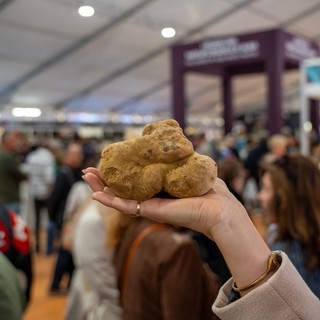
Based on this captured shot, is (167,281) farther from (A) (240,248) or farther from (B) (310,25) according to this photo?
(B) (310,25)

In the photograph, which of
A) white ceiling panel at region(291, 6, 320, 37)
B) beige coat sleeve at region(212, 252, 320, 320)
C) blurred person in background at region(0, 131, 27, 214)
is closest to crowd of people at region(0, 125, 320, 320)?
beige coat sleeve at region(212, 252, 320, 320)

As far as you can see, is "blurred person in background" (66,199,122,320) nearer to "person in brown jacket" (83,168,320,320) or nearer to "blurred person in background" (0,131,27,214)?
"person in brown jacket" (83,168,320,320)

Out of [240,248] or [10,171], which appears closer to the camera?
[240,248]

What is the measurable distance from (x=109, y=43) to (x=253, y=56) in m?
3.68

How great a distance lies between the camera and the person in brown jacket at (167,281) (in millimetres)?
1491

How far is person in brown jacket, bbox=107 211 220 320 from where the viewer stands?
149cm

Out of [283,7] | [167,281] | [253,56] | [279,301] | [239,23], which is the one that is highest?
[283,7]

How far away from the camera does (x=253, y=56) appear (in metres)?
5.46

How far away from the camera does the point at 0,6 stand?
2.78 meters

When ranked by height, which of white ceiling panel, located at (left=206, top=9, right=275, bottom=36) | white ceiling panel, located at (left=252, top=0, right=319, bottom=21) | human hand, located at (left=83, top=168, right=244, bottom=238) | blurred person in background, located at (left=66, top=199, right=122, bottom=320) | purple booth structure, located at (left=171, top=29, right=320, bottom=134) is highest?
white ceiling panel, located at (left=252, top=0, right=319, bottom=21)

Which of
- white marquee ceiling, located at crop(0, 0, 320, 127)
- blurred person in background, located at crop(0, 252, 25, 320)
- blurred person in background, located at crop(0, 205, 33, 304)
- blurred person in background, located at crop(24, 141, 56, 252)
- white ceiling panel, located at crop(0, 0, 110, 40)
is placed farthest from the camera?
white marquee ceiling, located at crop(0, 0, 320, 127)

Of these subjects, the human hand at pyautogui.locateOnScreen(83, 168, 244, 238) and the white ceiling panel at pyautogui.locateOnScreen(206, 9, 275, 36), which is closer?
the human hand at pyautogui.locateOnScreen(83, 168, 244, 238)

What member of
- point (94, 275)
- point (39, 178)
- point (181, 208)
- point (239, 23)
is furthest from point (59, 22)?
point (181, 208)

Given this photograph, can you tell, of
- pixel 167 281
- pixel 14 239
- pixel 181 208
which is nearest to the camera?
pixel 181 208
